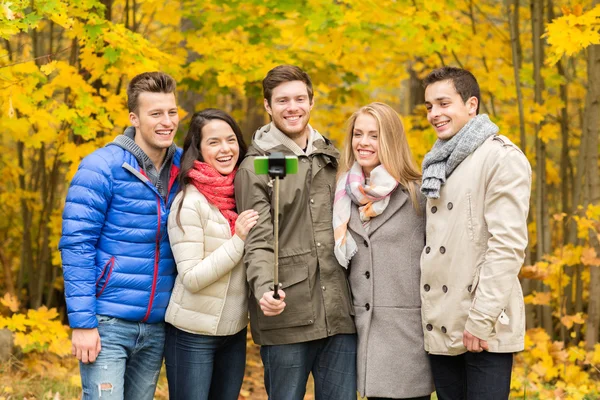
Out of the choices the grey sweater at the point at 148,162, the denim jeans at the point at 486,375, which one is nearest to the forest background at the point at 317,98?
the grey sweater at the point at 148,162

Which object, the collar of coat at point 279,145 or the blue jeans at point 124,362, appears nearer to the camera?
the blue jeans at point 124,362

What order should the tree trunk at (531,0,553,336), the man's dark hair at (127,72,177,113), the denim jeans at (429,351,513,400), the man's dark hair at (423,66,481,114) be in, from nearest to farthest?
1. the denim jeans at (429,351,513,400)
2. the man's dark hair at (423,66,481,114)
3. the man's dark hair at (127,72,177,113)
4. the tree trunk at (531,0,553,336)

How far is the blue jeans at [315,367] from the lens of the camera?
2990 millimetres

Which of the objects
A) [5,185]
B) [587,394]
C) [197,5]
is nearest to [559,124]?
[587,394]

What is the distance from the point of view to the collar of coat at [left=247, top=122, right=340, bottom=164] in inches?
121

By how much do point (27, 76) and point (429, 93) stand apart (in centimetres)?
295

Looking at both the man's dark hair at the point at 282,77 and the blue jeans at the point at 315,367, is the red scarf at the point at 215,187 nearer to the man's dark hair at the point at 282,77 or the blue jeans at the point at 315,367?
the man's dark hair at the point at 282,77

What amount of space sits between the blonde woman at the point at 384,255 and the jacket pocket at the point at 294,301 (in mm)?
200

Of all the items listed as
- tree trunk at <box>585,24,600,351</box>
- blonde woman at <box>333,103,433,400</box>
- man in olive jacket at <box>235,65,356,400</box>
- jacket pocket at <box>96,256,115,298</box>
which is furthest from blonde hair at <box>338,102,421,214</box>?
tree trunk at <box>585,24,600,351</box>

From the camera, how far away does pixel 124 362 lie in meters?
2.96

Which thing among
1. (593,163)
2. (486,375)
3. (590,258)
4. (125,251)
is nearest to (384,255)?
A: (486,375)

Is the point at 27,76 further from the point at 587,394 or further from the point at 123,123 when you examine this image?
the point at 587,394

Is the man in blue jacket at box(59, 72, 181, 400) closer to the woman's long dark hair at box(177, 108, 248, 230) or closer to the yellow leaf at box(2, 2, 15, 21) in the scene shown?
the woman's long dark hair at box(177, 108, 248, 230)

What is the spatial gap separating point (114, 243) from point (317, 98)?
4.93 meters
